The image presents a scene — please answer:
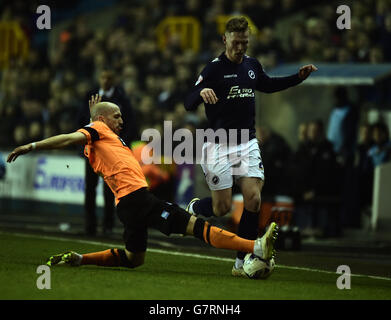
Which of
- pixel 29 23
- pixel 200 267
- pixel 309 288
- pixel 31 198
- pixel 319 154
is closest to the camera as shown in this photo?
pixel 309 288

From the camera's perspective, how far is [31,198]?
17.8 metres

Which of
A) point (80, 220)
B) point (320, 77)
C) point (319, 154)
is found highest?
point (320, 77)

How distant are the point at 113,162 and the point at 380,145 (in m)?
7.78

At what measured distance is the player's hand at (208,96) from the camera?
8359 mm

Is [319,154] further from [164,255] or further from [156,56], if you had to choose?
[156,56]

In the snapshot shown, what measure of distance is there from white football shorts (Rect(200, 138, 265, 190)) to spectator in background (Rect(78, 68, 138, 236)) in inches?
135

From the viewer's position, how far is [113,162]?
8.39m

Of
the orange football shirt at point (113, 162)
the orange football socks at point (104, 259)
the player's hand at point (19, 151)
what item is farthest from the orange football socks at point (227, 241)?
the player's hand at point (19, 151)

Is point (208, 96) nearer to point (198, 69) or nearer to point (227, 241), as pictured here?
point (227, 241)

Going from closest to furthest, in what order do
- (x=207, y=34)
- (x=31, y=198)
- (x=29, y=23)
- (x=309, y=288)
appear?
(x=309, y=288) < (x=31, y=198) < (x=207, y=34) < (x=29, y=23)

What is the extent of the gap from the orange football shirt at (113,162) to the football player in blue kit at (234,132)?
0.83 m

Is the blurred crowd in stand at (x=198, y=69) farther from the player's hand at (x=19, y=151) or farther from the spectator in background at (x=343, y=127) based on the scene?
the player's hand at (x=19, y=151)

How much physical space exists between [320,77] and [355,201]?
6.95ft
